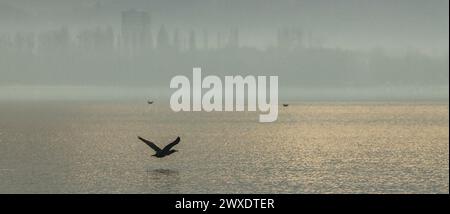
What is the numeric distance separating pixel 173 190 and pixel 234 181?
985 centimetres

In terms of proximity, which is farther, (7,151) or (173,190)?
(7,151)

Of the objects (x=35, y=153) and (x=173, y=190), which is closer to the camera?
(x=173, y=190)

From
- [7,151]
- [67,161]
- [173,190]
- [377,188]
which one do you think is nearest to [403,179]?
[377,188]

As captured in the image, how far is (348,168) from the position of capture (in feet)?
292

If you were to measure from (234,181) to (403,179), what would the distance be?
2060cm
